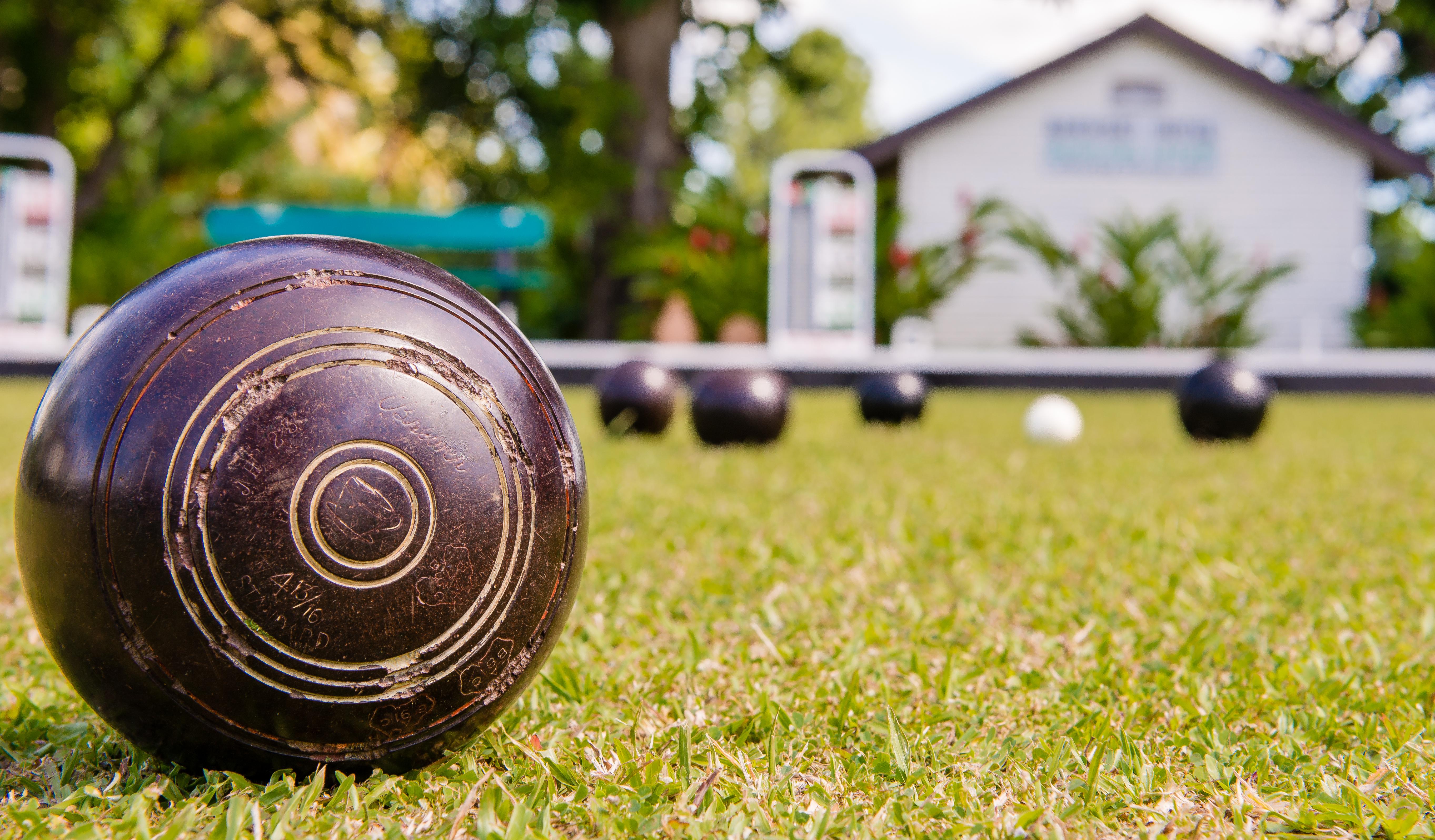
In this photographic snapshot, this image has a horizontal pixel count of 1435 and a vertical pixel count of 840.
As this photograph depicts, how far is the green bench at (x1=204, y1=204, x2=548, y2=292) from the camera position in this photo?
62.2 ft

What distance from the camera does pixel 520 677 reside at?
1.95 meters

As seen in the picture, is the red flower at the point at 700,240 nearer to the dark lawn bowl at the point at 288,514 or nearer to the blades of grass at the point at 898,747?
the blades of grass at the point at 898,747

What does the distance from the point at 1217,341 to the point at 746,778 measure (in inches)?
667

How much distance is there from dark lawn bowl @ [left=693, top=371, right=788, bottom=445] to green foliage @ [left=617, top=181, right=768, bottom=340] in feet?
29.8

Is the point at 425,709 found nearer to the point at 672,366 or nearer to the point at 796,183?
the point at 672,366

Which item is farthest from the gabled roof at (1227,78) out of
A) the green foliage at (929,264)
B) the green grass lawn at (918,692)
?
the green grass lawn at (918,692)

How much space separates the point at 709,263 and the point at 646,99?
10.9 ft

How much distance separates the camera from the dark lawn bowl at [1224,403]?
7.27m

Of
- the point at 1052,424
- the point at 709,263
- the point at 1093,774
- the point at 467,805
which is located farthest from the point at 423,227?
the point at 1093,774

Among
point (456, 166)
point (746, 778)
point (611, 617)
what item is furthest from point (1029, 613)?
point (456, 166)

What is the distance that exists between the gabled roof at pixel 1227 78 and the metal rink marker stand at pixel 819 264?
4833 millimetres

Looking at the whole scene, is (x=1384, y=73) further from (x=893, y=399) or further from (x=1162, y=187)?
(x=893, y=399)

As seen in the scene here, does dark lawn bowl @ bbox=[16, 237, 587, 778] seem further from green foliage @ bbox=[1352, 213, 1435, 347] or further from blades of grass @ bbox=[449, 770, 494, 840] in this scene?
green foliage @ bbox=[1352, 213, 1435, 347]

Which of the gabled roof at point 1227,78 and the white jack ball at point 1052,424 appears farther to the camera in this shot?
the gabled roof at point 1227,78
